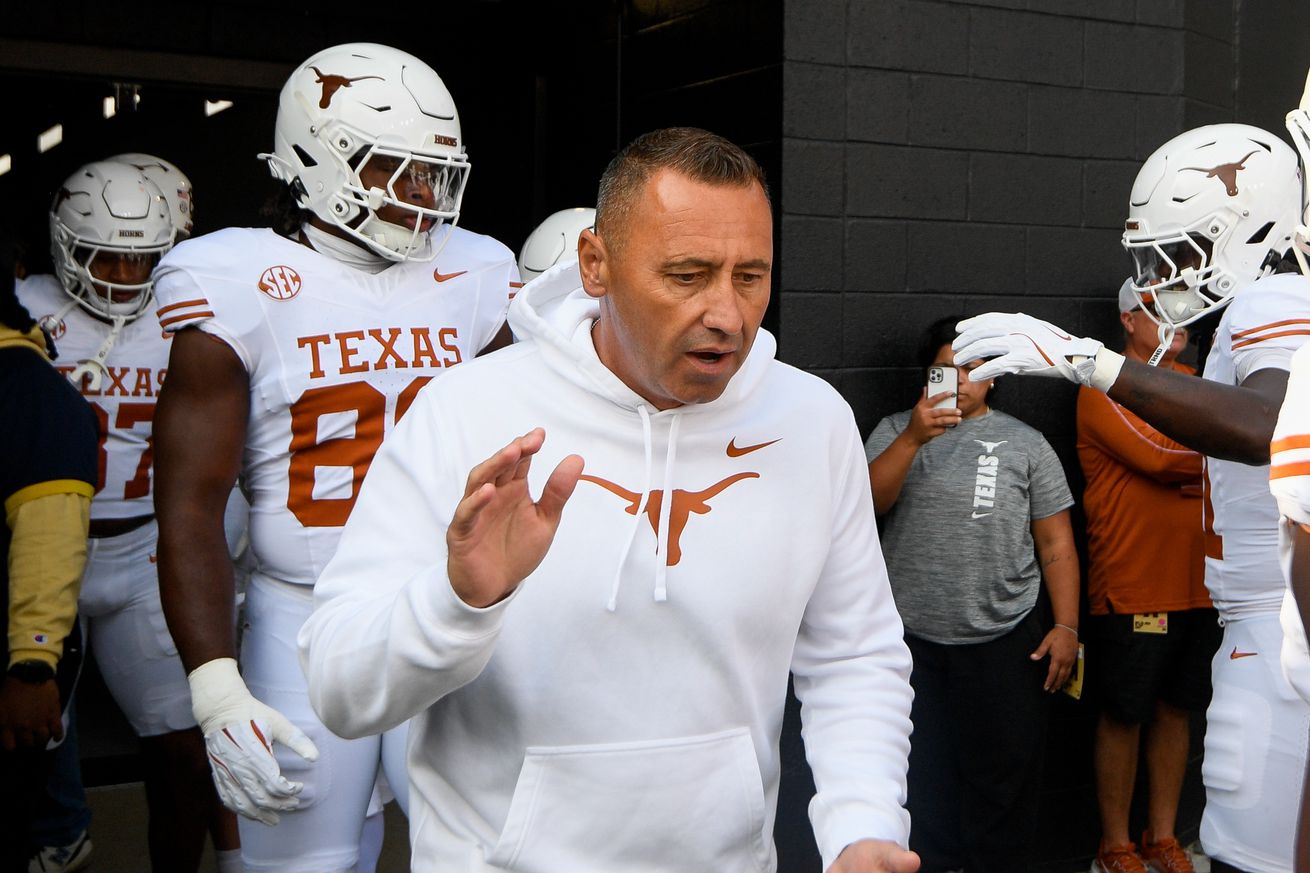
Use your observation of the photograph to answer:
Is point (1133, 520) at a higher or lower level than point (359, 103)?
lower

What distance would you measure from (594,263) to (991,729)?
282 cm

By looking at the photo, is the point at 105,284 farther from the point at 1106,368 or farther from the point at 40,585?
the point at 1106,368

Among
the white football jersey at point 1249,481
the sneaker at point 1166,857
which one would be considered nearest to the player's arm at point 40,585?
the white football jersey at point 1249,481

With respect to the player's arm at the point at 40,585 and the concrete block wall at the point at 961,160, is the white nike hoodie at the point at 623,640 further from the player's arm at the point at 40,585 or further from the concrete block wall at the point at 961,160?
the concrete block wall at the point at 961,160

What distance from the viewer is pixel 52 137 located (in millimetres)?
6656

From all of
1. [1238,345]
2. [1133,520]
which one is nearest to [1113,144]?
[1133,520]

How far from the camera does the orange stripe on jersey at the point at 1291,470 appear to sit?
1804 mm

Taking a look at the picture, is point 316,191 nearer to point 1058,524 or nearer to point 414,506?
point 414,506

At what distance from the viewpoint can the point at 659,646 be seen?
2.24 meters

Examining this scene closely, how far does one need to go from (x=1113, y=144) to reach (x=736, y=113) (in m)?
1.40

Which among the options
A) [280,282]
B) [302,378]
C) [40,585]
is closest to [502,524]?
[302,378]

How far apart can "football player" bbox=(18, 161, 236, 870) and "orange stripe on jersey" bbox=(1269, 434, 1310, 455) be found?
353 cm

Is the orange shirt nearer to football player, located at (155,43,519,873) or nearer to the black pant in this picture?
the black pant

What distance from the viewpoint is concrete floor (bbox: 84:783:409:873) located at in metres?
5.08
